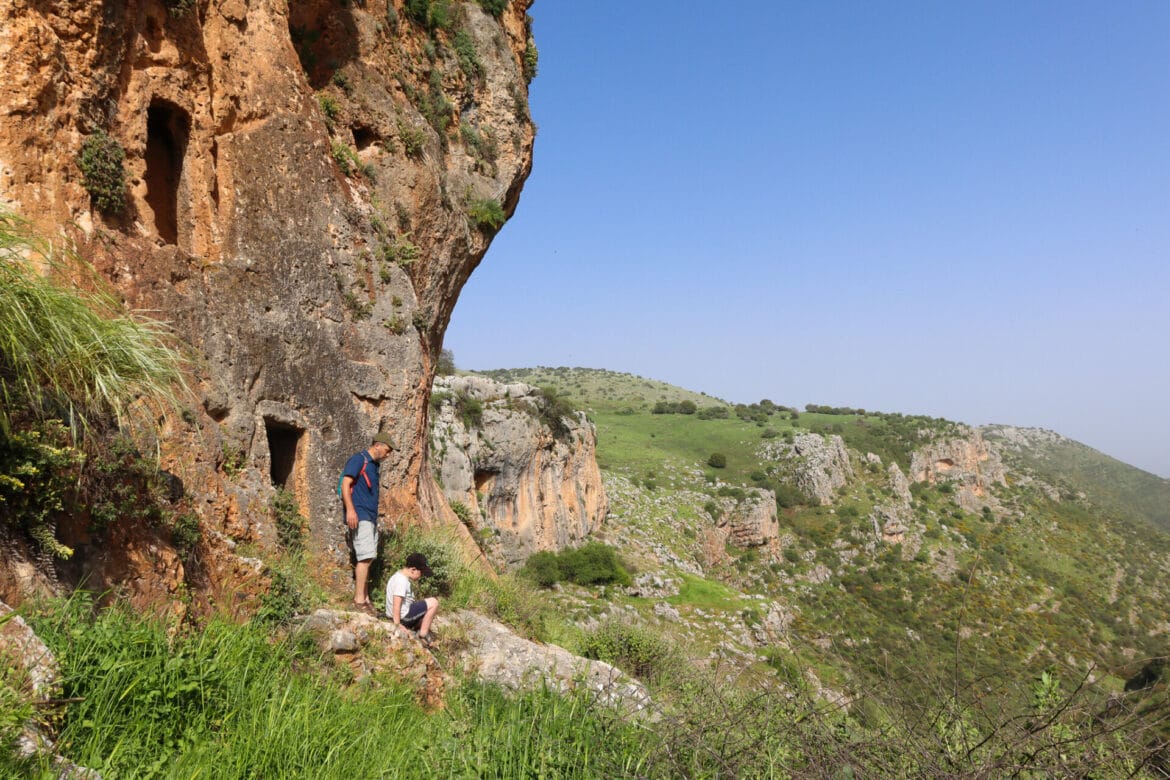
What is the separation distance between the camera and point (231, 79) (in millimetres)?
7449

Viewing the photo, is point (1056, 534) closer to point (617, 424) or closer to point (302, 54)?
point (617, 424)

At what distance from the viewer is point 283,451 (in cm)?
754

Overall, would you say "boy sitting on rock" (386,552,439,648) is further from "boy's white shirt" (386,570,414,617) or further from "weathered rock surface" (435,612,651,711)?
"weathered rock surface" (435,612,651,711)

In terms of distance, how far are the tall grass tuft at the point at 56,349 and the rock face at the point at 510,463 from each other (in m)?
17.0

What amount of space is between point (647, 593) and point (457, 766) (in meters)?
27.0

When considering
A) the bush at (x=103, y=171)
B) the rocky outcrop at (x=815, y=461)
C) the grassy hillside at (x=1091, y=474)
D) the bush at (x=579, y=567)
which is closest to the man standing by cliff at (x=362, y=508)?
the bush at (x=103, y=171)

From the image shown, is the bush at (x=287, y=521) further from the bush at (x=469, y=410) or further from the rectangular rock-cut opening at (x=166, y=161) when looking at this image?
the bush at (x=469, y=410)

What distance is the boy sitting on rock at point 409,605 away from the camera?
626 centimetres

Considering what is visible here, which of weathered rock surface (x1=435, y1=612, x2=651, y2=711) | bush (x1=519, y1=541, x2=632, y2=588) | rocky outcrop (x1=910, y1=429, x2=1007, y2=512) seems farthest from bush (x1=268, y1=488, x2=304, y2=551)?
rocky outcrop (x1=910, y1=429, x2=1007, y2=512)

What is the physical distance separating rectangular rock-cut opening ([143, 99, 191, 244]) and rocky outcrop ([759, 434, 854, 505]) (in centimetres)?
5695

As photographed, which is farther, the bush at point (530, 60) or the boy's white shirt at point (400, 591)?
the bush at point (530, 60)

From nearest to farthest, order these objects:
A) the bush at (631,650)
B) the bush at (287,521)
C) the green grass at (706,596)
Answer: the bush at (287,521)
the bush at (631,650)
the green grass at (706,596)

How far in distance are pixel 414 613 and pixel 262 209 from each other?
504 centimetres

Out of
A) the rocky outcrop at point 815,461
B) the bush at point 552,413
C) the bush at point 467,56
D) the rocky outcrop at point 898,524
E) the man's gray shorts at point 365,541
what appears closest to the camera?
the man's gray shorts at point 365,541
